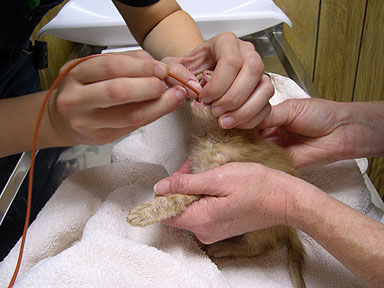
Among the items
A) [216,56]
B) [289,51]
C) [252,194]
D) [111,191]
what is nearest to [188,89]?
[216,56]

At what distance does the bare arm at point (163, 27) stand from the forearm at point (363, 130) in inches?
19.3

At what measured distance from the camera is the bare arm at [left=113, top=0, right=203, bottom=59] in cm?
111

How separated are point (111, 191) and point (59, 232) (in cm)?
17

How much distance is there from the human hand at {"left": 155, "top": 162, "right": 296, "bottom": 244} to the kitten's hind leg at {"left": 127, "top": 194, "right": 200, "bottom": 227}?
0.02 metres

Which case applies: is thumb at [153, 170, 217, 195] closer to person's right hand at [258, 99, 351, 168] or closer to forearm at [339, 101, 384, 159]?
person's right hand at [258, 99, 351, 168]

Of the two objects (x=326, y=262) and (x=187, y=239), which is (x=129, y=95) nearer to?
(x=187, y=239)

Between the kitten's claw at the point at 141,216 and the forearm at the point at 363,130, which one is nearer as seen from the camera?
the kitten's claw at the point at 141,216

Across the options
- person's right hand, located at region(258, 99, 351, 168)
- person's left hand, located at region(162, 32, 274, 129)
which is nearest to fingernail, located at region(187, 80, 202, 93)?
person's left hand, located at region(162, 32, 274, 129)

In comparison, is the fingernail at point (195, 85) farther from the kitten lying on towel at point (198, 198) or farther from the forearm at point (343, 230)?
the forearm at point (343, 230)

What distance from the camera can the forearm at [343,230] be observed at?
0.66 m

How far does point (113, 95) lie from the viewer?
62cm

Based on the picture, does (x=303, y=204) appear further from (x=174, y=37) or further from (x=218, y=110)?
(x=174, y=37)

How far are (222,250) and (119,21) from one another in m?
0.93

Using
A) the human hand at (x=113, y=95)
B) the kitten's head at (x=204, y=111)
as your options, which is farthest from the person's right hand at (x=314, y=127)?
the human hand at (x=113, y=95)
